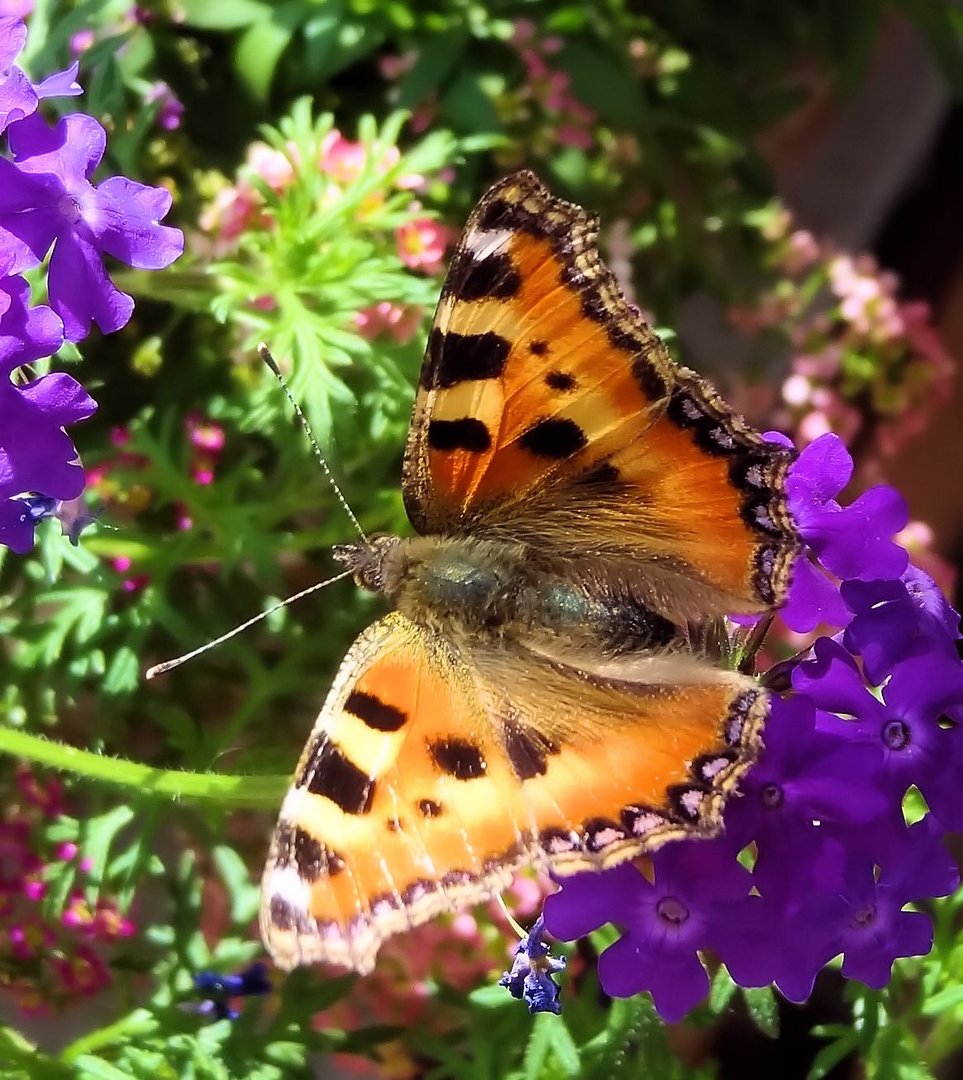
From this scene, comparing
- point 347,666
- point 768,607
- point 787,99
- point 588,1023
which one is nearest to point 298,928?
point 347,666

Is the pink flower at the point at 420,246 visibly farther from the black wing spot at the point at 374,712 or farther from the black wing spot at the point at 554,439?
the black wing spot at the point at 374,712

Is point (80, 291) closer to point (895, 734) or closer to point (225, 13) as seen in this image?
point (895, 734)

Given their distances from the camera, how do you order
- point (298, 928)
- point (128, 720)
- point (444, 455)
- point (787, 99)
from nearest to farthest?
point (298, 928) < point (444, 455) < point (128, 720) < point (787, 99)

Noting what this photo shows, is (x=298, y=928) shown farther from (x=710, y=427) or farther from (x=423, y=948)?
(x=423, y=948)

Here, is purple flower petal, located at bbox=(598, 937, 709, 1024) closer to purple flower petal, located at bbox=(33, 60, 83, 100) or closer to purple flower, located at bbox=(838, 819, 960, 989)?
purple flower, located at bbox=(838, 819, 960, 989)

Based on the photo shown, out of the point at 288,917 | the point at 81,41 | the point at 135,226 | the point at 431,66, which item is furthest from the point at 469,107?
the point at 288,917

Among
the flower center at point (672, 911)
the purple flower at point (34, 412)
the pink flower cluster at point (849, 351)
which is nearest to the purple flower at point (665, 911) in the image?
the flower center at point (672, 911)

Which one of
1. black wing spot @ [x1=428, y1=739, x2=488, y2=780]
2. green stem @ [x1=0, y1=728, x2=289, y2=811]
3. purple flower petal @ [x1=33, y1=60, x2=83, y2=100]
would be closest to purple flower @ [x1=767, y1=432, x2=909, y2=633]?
black wing spot @ [x1=428, y1=739, x2=488, y2=780]
